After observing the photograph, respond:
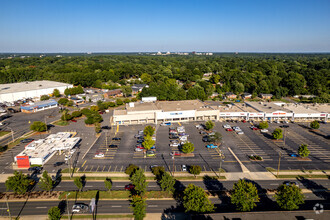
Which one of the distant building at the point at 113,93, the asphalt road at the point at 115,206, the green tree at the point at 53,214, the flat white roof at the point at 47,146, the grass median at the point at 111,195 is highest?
the distant building at the point at 113,93

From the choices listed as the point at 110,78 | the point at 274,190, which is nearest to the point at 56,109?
the point at 110,78

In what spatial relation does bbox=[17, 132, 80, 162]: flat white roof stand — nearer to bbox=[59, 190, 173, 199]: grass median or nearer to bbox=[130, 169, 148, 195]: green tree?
bbox=[59, 190, 173, 199]: grass median

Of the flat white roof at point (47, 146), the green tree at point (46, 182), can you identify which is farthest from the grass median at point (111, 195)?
the flat white roof at point (47, 146)

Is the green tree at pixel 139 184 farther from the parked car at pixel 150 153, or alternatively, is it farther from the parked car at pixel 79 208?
the parked car at pixel 150 153

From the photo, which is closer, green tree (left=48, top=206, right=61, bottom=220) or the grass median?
green tree (left=48, top=206, right=61, bottom=220)

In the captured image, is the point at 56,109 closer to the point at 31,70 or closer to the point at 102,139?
the point at 102,139

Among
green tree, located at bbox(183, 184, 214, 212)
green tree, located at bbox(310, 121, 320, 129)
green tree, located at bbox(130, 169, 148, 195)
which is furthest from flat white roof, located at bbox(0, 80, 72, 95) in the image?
green tree, located at bbox(310, 121, 320, 129)
